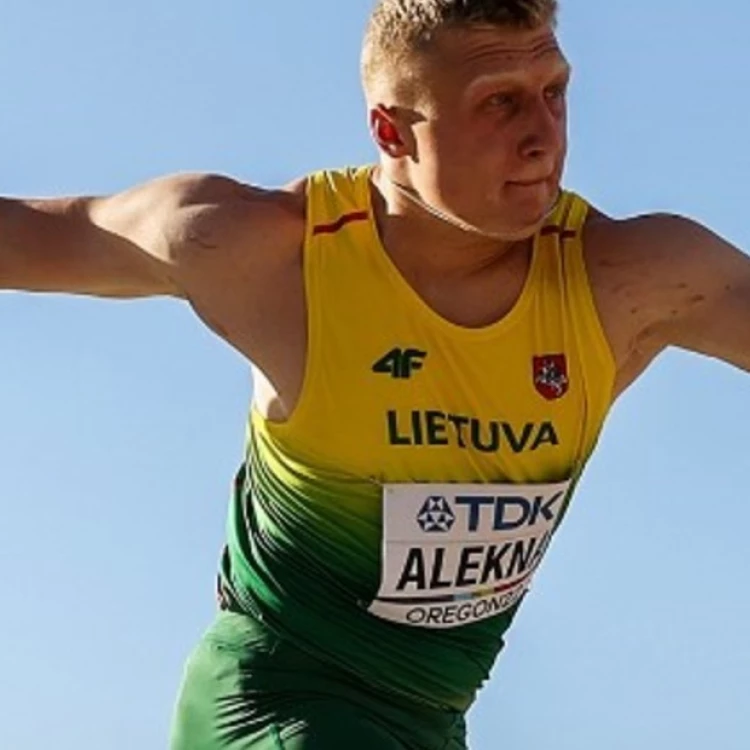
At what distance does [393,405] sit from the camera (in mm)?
11984

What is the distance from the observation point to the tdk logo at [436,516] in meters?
12.0

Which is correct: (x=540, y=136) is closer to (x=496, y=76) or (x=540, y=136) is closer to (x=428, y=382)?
(x=496, y=76)

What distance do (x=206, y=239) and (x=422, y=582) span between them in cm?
133

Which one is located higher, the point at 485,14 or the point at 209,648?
the point at 485,14

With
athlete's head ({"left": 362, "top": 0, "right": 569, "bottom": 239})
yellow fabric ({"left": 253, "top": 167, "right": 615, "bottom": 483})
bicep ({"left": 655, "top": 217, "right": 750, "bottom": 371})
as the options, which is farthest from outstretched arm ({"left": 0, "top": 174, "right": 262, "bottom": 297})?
bicep ({"left": 655, "top": 217, "right": 750, "bottom": 371})

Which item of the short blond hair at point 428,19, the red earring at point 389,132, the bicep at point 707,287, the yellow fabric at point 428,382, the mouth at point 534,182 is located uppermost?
the short blond hair at point 428,19

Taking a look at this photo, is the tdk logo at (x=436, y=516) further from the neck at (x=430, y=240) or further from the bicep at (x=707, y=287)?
the bicep at (x=707, y=287)

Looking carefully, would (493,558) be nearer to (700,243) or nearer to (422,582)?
(422,582)

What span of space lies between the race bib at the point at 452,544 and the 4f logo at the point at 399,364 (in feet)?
1.22

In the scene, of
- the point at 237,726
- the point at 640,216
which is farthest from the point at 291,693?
the point at 640,216

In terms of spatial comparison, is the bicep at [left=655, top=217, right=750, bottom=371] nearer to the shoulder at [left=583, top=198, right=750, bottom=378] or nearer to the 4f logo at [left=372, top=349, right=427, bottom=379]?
the shoulder at [left=583, top=198, right=750, bottom=378]

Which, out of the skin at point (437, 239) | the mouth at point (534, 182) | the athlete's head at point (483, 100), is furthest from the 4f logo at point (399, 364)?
the mouth at point (534, 182)

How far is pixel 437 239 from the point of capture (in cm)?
1227

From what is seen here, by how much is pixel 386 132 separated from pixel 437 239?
40cm
